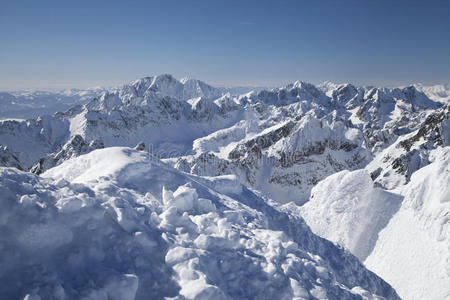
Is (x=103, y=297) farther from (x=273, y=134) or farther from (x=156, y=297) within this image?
(x=273, y=134)

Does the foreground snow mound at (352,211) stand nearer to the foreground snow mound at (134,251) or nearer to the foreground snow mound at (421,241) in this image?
the foreground snow mound at (421,241)

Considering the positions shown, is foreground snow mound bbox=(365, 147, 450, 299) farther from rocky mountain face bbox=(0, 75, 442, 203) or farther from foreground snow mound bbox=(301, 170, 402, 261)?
rocky mountain face bbox=(0, 75, 442, 203)

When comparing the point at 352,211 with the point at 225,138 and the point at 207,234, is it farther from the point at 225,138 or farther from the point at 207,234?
the point at 225,138

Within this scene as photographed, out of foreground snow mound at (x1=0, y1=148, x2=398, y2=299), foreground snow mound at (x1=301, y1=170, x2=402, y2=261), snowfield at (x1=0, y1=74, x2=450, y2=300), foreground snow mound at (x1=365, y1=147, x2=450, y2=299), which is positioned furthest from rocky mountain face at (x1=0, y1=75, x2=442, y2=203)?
foreground snow mound at (x1=0, y1=148, x2=398, y2=299)

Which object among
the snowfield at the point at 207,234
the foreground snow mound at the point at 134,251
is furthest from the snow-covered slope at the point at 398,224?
the foreground snow mound at the point at 134,251

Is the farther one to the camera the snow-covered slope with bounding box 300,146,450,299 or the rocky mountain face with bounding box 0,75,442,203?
the rocky mountain face with bounding box 0,75,442,203

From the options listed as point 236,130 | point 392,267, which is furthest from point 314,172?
point 392,267

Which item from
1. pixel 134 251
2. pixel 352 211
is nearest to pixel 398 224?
pixel 352 211
